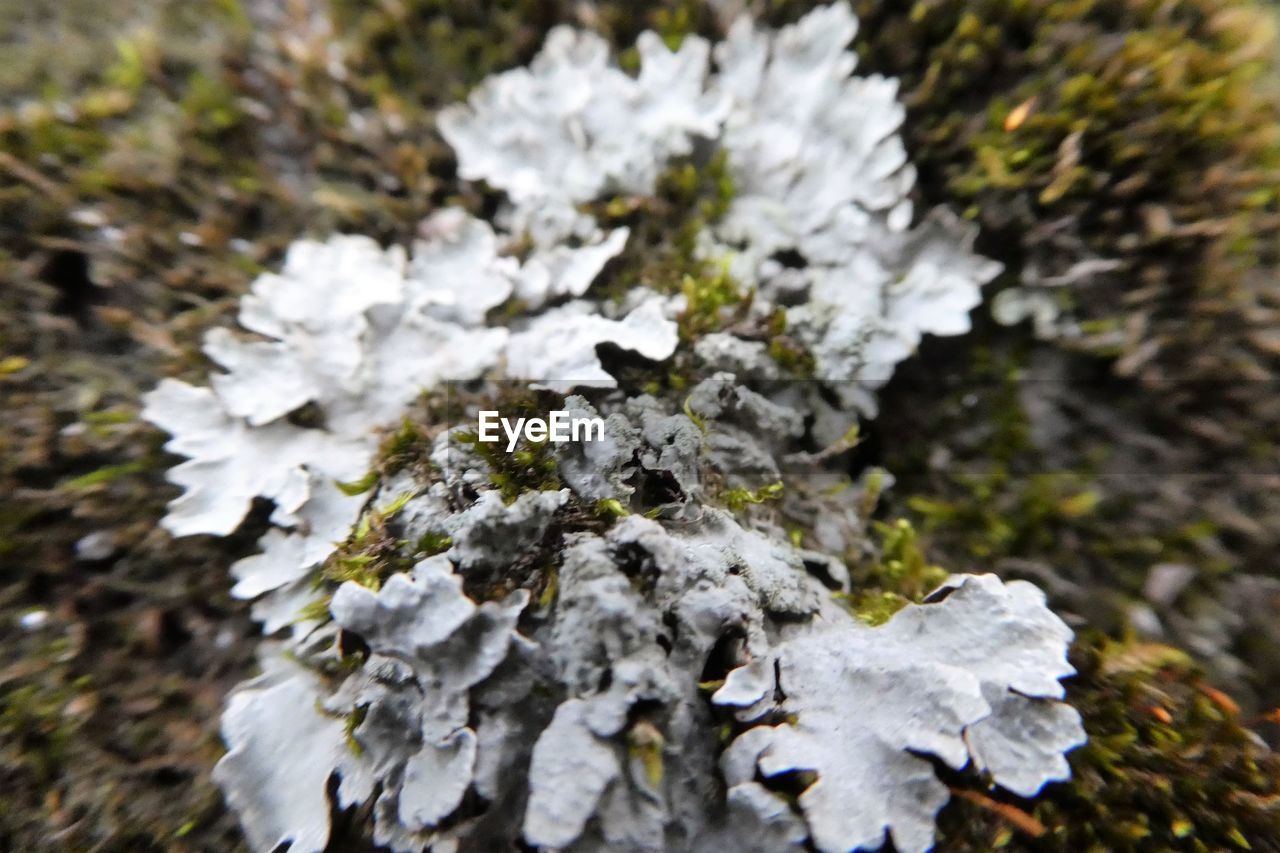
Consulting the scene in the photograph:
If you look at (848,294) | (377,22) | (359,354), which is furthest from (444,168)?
(848,294)

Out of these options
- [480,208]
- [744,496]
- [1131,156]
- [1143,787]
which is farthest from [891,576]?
[480,208]

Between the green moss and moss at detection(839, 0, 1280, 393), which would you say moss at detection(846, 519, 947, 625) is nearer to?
the green moss

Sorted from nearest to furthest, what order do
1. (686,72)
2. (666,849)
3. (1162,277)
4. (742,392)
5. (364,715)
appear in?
(666,849) → (364,715) → (742,392) → (1162,277) → (686,72)

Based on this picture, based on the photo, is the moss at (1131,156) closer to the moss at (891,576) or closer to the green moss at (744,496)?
the moss at (891,576)

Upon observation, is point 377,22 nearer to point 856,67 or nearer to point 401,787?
point 856,67

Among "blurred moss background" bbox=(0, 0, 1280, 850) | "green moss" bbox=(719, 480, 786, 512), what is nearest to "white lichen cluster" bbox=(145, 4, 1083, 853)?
"green moss" bbox=(719, 480, 786, 512)

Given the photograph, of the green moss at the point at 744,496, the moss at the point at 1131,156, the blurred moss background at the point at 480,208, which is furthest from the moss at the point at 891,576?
the moss at the point at 1131,156
